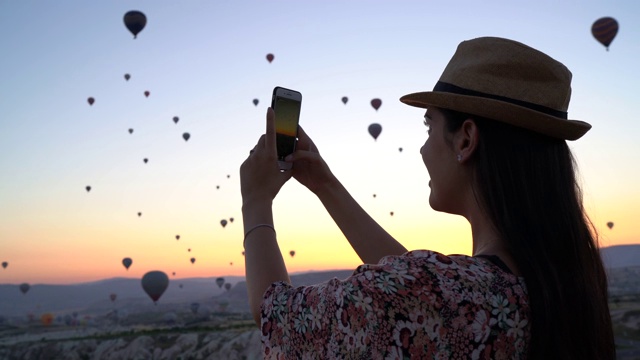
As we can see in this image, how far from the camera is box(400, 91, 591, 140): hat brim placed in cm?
224

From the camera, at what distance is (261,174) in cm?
251

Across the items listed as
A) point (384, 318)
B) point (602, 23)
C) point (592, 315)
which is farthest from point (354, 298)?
point (602, 23)

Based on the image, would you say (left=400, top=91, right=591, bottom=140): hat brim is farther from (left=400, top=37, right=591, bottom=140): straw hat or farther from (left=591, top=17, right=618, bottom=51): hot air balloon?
(left=591, top=17, right=618, bottom=51): hot air balloon

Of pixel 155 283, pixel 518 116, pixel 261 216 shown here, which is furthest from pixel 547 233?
pixel 155 283

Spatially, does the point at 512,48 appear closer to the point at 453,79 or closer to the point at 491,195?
the point at 453,79

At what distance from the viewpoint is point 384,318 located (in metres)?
1.89

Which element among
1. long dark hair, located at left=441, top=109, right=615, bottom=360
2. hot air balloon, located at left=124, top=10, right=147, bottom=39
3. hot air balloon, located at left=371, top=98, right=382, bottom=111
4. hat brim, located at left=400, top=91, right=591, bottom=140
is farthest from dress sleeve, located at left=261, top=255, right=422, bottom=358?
hot air balloon, located at left=124, top=10, right=147, bottom=39

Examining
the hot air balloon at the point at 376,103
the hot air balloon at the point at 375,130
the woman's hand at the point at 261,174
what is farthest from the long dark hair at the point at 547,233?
the hot air balloon at the point at 376,103

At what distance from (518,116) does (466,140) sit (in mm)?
193

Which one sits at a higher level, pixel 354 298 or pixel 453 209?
pixel 453 209

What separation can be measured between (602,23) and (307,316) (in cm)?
5005

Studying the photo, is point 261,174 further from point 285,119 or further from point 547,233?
point 547,233

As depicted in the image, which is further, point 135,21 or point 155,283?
point 155,283

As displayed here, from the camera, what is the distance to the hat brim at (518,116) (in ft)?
7.36
